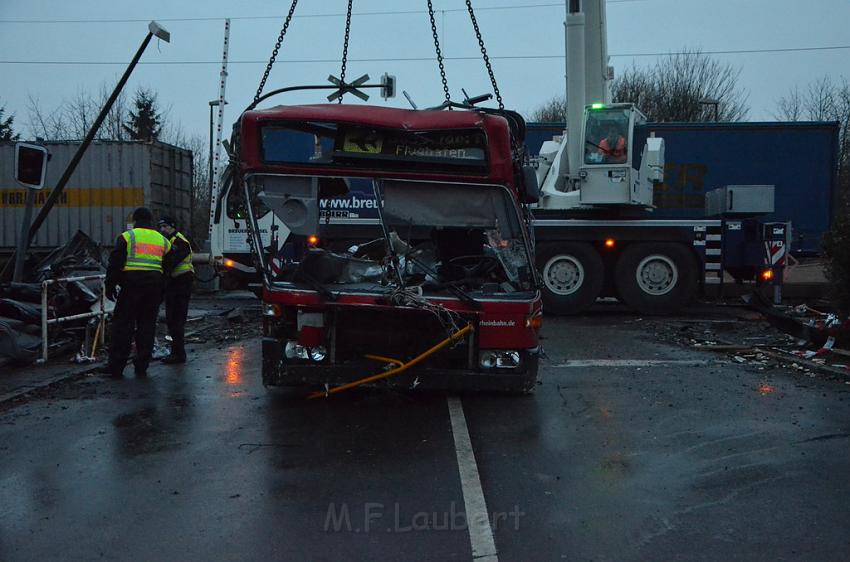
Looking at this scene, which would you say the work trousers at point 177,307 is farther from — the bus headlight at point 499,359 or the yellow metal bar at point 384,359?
the bus headlight at point 499,359

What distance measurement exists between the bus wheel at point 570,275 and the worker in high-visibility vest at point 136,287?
794 centimetres

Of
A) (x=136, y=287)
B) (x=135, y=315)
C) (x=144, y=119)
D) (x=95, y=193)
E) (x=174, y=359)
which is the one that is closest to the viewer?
(x=136, y=287)

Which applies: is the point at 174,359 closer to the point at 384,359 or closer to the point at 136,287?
the point at 136,287

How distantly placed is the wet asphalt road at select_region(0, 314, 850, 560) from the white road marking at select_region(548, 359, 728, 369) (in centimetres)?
99

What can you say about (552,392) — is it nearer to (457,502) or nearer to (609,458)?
(609,458)

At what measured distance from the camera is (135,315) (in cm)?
844

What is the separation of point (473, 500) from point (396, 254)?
323cm

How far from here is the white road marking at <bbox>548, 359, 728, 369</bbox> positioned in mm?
9062

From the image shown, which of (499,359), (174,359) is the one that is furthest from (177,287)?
(499,359)

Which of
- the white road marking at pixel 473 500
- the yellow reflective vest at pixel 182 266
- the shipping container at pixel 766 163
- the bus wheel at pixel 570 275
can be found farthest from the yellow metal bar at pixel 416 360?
the shipping container at pixel 766 163

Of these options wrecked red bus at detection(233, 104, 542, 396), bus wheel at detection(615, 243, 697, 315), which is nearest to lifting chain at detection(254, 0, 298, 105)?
wrecked red bus at detection(233, 104, 542, 396)

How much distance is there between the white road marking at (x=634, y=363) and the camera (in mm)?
9062

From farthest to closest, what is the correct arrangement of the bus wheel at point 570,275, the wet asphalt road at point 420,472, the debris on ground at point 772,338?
1. the bus wheel at point 570,275
2. the debris on ground at point 772,338
3. the wet asphalt road at point 420,472

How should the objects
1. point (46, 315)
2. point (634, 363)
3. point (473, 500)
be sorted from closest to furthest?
point (473, 500) → point (46, 315) → point (634, 363)
